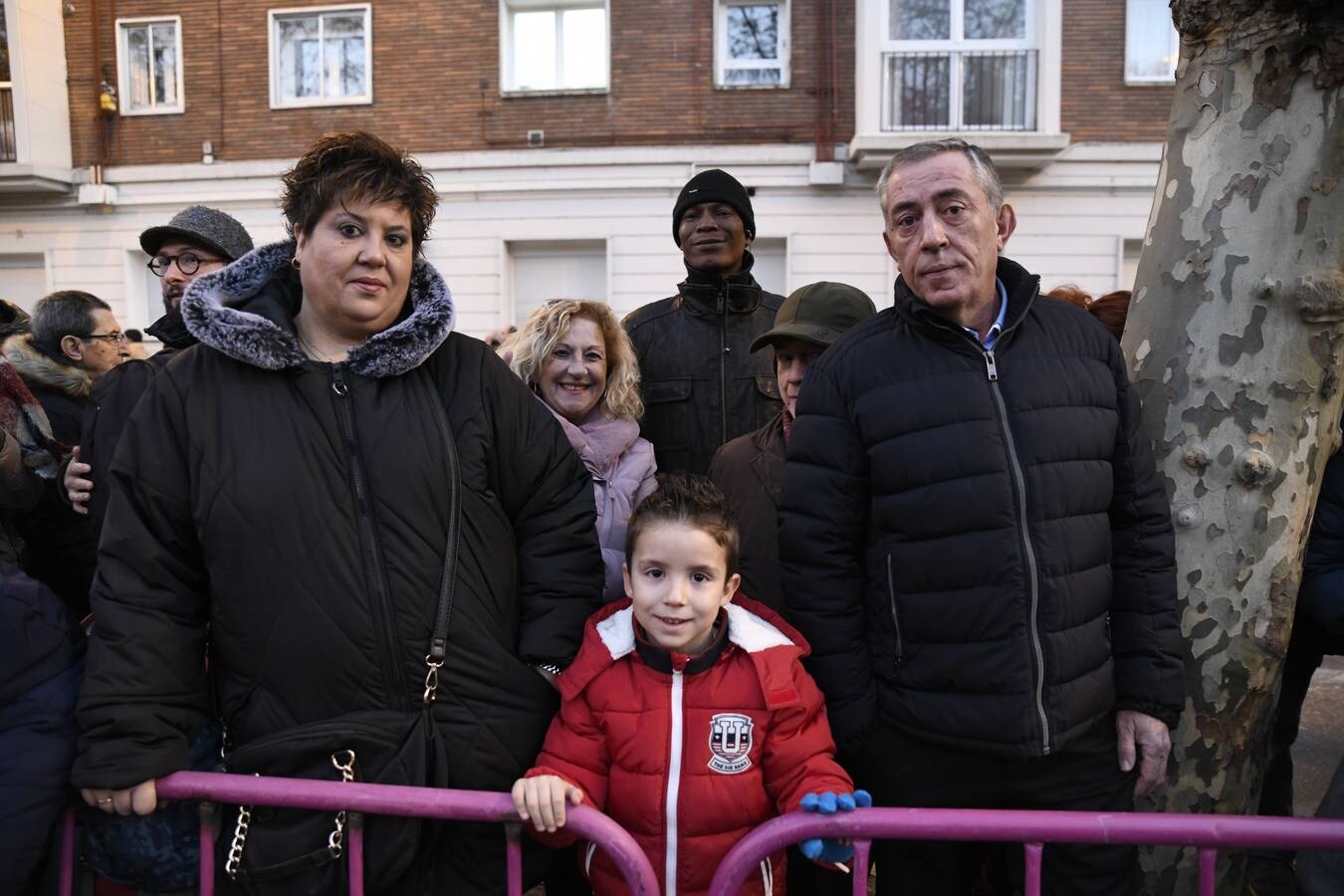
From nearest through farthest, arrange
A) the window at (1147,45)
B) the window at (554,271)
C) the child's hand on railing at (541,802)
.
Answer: the child's hand on railing at (541,802) → the window at (1147,45) → the window at (554,271)

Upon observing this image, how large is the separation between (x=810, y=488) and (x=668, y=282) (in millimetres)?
9563

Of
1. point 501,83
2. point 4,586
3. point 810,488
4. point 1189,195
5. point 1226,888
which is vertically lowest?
point 1226,888

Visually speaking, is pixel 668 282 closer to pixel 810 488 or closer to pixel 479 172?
pixel 479 172

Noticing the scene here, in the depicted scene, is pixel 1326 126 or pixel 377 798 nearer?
pixel 377 798

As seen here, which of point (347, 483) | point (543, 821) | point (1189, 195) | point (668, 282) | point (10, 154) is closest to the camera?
point (543, 821)

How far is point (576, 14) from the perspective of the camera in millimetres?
11398

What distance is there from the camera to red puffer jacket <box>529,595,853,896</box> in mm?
1826

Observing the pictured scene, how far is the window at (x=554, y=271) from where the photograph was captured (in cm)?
1155

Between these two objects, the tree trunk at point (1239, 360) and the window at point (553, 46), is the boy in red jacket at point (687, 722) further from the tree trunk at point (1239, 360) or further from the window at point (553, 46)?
the window at point (553, 46)

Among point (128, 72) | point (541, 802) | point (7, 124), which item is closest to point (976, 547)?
point (541, 802)

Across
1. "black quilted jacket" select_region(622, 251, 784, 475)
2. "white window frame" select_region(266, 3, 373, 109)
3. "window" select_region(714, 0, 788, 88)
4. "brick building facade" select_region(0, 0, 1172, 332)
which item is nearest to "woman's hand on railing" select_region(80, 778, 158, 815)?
"black quilted jacket" select_region(622, 251, 784, 475)

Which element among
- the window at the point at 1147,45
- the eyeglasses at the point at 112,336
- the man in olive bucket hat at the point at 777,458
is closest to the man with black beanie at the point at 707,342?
the man in olive bucket hat at the point at 777,458

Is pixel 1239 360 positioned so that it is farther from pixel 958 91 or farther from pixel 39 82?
pixel 39 82

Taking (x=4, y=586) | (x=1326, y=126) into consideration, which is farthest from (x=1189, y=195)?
(x=4, y=586)
